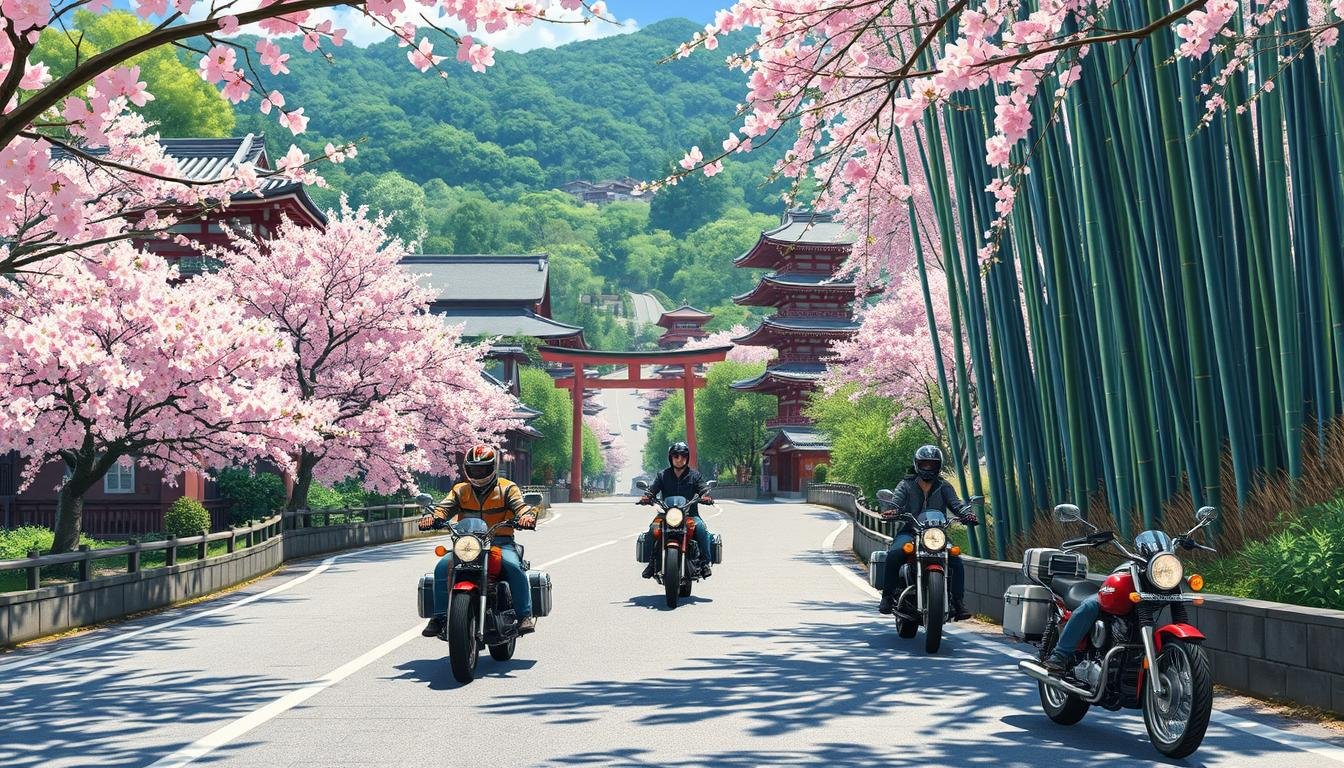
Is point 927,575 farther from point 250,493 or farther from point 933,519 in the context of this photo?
point 250,493

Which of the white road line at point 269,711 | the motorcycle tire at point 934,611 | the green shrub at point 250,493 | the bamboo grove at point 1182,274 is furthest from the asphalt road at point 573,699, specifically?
the green shrub at point 250,493

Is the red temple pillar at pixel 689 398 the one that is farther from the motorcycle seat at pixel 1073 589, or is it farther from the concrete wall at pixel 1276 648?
the motorcycle seat at pixel 1073 589

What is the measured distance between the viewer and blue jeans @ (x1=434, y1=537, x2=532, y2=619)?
353 inches

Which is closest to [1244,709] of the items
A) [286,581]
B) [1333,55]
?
[1333,55]

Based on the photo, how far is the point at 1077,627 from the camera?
6.84 metres

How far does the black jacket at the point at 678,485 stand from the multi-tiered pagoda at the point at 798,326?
5181cm

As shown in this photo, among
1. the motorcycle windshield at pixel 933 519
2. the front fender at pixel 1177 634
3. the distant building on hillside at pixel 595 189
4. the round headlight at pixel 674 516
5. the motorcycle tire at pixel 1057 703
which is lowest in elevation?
the motorcycle tire at pixel 1057 703

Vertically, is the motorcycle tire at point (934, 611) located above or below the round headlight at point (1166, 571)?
below

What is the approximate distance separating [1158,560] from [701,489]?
26.2ft

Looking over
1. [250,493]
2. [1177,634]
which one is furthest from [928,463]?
[250,493]

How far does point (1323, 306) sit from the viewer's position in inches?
392

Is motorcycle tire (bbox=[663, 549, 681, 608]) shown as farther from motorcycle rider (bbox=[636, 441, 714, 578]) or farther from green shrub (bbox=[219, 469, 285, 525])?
green shrub (bbox=[219, 469, 285, 525])

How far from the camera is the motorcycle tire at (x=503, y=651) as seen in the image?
942cm

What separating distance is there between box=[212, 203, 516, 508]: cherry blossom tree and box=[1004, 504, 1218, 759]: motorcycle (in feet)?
66.6
